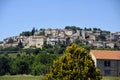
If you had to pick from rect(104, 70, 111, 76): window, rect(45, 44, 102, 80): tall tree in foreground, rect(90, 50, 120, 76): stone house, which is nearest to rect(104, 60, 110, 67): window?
rect(90, 50, 120, 76): stone house

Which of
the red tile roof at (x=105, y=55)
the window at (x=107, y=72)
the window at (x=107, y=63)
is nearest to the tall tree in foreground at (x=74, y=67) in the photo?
the red tile roof at (x=105, y=55)

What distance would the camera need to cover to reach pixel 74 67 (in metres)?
31.0

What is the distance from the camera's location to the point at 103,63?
242ft

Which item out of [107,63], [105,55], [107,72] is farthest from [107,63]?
[105,55]

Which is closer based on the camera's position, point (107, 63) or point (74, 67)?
point (74, 67)

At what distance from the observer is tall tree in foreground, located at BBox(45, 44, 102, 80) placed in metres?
30.6

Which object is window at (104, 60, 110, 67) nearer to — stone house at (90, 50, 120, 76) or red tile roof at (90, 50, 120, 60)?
stone house at (90, 50, 120, 76)

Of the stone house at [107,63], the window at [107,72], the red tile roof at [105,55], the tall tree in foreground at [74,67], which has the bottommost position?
the window at [107,72]

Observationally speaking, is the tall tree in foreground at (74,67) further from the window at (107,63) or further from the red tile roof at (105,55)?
the window at (107,63)

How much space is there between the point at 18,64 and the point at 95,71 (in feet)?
208

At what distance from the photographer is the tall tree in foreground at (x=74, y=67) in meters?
30.6

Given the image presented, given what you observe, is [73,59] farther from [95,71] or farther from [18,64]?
[18,64]

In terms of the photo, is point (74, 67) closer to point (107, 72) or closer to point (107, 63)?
point (107, 72)

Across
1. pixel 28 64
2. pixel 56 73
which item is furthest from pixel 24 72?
pixel 56 73
